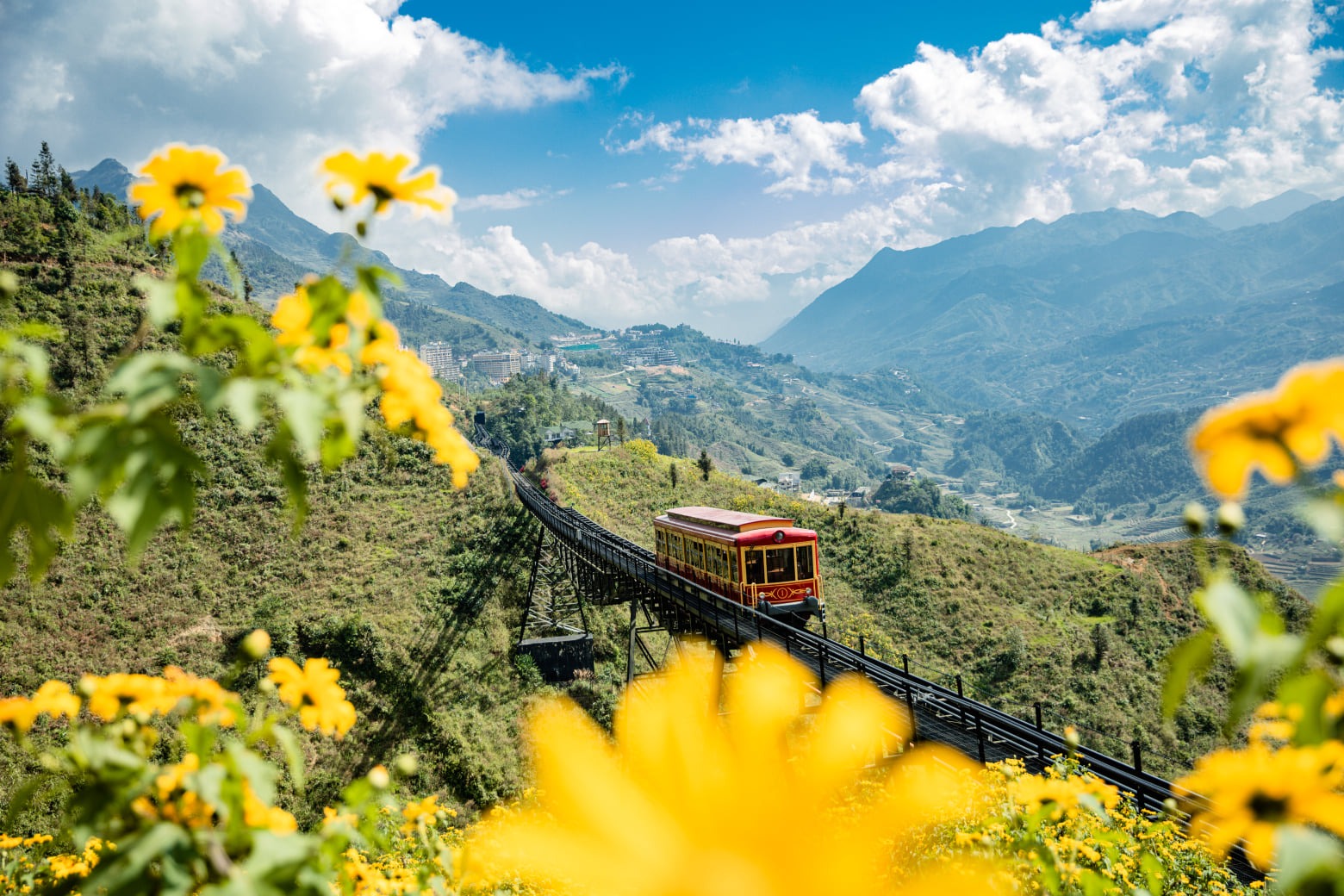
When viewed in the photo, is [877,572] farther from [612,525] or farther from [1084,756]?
[1084,756]

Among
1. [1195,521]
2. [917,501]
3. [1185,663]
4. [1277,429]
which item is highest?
[1277,429]

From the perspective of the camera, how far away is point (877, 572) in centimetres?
4138

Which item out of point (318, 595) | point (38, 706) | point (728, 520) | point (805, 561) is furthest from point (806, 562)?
point (318, 595)

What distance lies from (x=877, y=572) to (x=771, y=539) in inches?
987

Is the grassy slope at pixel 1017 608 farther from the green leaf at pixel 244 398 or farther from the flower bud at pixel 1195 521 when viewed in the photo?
the green leaf at pixel 244 398

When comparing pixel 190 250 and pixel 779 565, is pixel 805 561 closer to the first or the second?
pixel 779 565

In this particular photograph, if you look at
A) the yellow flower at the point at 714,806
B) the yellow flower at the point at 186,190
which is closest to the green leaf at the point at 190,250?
the yellow flower at the point at 186,190

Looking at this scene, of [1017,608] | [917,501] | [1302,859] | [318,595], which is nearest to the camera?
[1302,859]

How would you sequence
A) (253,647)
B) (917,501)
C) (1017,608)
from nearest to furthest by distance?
(253,647) → (1017,608) → (917,501)

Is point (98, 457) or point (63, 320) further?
point (63, 320)

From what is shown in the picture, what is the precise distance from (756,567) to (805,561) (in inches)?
64.6

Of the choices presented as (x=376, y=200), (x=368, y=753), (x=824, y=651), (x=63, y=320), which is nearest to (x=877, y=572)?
(x=368, y=753)

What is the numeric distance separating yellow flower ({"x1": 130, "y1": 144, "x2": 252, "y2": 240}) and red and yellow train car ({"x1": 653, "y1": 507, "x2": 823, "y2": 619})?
17.4 metres

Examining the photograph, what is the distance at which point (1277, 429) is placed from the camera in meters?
0.95
